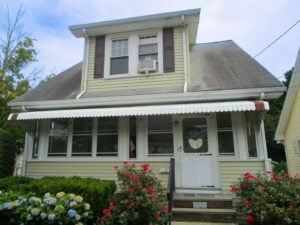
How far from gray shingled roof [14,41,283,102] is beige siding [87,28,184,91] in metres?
0.23

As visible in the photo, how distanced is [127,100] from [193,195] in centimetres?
327

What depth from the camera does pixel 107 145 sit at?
7.45 meters

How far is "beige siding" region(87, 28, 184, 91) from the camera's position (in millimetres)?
7586

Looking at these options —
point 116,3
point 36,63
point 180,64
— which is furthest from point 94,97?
point 36,63

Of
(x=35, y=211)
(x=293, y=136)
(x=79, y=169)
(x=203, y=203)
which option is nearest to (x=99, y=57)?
(x=79, y=169)

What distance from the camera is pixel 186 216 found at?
5.48 meters

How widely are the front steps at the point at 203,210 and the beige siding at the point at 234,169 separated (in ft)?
1.68

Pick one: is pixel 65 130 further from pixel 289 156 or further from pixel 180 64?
pixel 289 156

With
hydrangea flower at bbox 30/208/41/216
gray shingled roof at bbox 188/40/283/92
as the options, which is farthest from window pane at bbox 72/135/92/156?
hydrangea flower at bbox 30/208/41/216

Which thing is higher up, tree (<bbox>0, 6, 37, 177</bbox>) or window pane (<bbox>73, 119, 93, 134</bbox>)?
tree (<bbox>0, 6, 37, 177</bbox>)

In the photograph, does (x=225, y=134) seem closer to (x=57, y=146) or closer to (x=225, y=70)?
(x=225, y=70)

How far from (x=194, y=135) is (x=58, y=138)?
4442 millimetres

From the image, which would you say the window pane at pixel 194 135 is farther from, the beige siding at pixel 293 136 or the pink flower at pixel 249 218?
the beige siding at pixel 293 136

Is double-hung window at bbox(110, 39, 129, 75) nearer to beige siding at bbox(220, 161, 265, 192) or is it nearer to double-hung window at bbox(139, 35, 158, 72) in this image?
double-hung window at bbox(139, 35, 158, 72)
